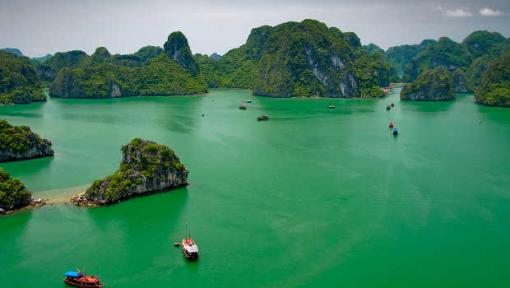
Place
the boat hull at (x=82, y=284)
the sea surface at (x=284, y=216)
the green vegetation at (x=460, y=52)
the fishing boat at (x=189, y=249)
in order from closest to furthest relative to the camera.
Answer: the boat hull at (x=82, y=284) < the sea surface at (x=284, y=216) < the fishing boat at (x=189, y=249) < the green vegetation at (x=460, y=52)

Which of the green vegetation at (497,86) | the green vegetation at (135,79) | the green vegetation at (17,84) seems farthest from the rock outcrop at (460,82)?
the green vegetation at (17,84)

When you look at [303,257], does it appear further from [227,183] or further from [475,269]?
[227,183]

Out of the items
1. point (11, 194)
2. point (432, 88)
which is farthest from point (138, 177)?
point (432, 88)

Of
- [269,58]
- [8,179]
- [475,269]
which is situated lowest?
[475,269]

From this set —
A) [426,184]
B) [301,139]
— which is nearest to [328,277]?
[426,184]

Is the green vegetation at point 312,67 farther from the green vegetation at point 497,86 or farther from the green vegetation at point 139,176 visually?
the green vegetation at point 139,176

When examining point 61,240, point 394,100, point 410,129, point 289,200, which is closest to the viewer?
point 61,240

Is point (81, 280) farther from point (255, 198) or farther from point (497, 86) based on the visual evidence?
point (497, 86)
